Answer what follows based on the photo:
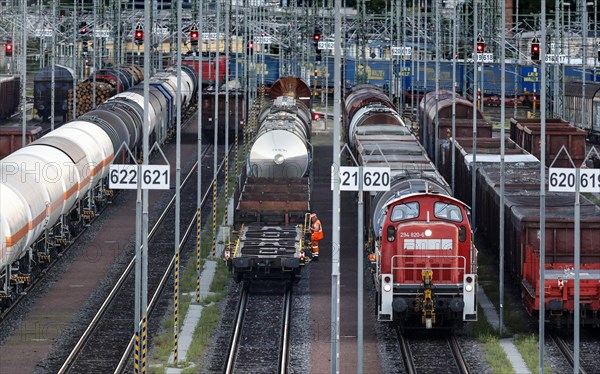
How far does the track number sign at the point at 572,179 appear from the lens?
26.3 metres

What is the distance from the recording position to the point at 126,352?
29594 millimetres

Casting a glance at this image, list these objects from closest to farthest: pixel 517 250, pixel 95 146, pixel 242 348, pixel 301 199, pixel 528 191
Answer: pixel 242 348, pixel 517 250, pixel 528 191, pixel 301 199, pixel 95 146

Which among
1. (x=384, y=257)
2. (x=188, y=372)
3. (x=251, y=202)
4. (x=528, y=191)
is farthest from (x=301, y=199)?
(x=188, y=372)

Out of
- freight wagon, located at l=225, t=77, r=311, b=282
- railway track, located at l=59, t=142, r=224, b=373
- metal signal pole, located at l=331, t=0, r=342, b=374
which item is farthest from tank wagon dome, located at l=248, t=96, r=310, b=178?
metal signal pole, located at l=331, t=0, r=342, b=374

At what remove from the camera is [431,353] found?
30.6 m

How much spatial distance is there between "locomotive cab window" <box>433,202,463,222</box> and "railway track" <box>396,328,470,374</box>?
121 inches

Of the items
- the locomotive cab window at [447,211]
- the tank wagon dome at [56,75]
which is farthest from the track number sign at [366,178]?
the tank wagon dome at [56,75]

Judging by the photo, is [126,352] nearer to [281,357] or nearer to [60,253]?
[281,357]

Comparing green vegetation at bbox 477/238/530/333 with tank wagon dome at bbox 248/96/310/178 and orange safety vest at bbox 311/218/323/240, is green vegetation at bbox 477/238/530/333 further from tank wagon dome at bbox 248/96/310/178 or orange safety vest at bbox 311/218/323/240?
tank wagon dome at bbox 248/96/310/178

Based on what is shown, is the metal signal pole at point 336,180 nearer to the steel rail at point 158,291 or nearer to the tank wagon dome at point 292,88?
the steel rail at point 158,291

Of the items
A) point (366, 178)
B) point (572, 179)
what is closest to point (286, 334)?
point (366, 178)

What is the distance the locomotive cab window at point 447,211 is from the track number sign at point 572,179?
418 cm

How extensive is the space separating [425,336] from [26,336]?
9.71 meters

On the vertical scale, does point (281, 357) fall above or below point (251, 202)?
below
